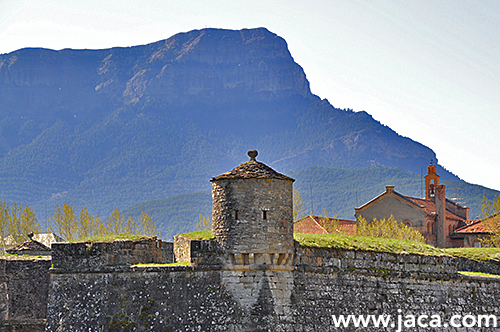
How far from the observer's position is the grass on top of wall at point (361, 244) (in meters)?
24.0

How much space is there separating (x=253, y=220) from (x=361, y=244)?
19.2 ft

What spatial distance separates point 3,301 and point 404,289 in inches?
737

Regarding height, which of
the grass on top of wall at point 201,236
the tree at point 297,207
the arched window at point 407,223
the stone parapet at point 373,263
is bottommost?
the stone parapet at point 373,263

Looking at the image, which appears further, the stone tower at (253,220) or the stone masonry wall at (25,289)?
the stone masonry wall at (25,289)

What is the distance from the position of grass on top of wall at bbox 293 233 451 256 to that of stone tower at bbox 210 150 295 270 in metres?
1.38

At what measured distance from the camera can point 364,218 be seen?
234 feet

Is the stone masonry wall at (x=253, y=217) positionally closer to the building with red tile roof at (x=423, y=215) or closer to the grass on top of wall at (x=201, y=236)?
the grass on top of wall at (x=201, y=236)

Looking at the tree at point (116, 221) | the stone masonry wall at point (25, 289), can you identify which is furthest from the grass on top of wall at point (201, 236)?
the tree at point (116, 221)

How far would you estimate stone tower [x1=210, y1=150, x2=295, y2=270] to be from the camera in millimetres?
22000

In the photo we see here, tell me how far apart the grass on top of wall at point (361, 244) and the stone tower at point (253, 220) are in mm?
1378

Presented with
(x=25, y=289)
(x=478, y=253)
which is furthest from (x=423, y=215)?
(x=25, y=289)

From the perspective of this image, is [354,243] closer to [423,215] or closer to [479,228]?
[479,228]

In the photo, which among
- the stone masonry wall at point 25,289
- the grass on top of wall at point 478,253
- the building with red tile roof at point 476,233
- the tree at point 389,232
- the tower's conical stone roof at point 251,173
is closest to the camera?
the tower's conical stone roof at point 251,173

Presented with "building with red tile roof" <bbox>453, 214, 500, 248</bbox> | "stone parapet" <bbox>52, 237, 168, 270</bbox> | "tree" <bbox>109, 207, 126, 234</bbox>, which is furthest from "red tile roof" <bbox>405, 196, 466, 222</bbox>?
"stone parapet" <bbox>52, 237, 168, 270</bbox>
